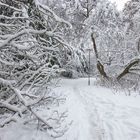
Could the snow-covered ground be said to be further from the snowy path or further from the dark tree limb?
the dark tree limb

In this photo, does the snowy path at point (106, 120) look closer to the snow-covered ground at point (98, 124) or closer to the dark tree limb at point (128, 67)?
the snow-covered ground at point (98, 124)

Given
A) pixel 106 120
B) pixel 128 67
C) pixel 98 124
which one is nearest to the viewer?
pixel 98 124

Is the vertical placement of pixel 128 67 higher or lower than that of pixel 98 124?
lower

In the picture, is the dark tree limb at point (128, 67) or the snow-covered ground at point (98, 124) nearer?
the snow-covered ground at point (98, 124)

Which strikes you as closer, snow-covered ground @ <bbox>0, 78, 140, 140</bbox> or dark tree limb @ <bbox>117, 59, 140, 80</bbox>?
snow-covered ground @ <bbox>0, 78, 140, 140</bbox>

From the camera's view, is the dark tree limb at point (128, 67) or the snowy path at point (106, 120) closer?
the snowy path at point (106, 120)

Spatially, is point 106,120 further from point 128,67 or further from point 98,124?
point 128,67

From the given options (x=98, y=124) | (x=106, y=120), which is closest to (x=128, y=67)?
(x=106, y=120)

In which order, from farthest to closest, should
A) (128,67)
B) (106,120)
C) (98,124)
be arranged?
(128,67) → (106,120) → (98,124)

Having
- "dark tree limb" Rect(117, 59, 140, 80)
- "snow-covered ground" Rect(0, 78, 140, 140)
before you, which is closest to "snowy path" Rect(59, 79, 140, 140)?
"snow-covered ground" Rect(0, 78, 140, 140)

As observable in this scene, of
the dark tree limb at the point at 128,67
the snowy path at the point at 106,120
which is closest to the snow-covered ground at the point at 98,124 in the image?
the snowy path at the point at 106,120

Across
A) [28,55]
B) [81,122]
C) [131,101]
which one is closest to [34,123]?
[81,122]

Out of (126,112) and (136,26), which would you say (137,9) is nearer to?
(136,26)

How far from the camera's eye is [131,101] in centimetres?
1141
